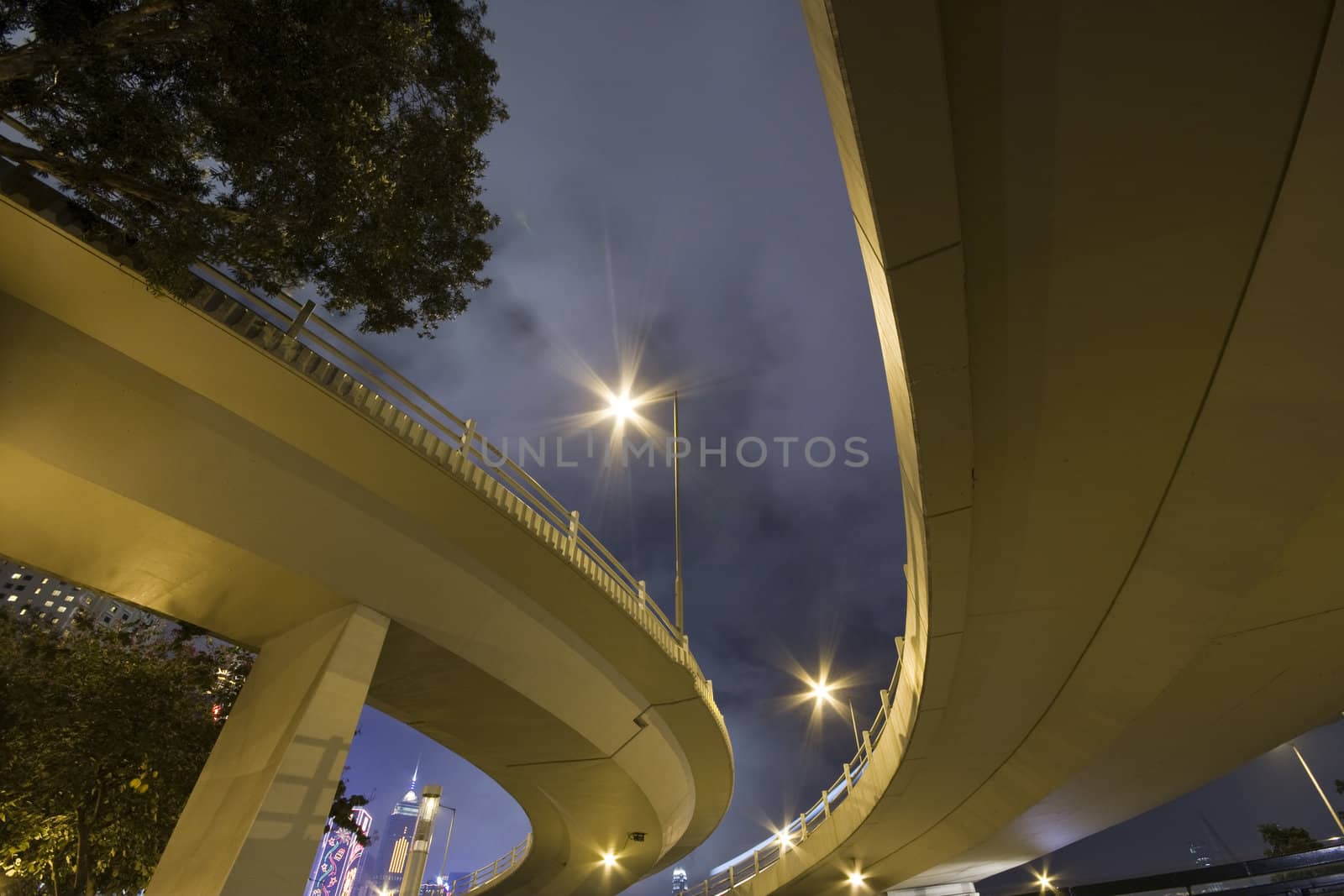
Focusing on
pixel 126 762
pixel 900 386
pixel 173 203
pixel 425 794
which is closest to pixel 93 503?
pixel 173 203

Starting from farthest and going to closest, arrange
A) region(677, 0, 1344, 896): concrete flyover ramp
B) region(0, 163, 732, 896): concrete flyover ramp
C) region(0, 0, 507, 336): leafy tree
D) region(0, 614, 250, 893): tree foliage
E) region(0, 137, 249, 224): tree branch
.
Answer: region(0, 614, 250, 893): tree foliage → region(0, 163, 732, 896): concrete flyover ramp → region(0, 0, 507, 336): leafy tree → region(0, 137, 249, 224): tree branch → region(677, 0, 1344, 896): concrete flyover ramp

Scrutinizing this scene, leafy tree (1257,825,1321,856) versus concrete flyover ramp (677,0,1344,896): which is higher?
leafy tree (1257,825,1321,856)

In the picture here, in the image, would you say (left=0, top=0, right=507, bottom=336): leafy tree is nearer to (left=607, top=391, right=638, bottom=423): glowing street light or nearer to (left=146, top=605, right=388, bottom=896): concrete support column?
(left=146, top=605, right=388, bottom=896): concrete support column

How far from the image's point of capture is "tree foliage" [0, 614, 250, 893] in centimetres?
1183

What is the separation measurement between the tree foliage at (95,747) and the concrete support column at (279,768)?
4.47 meters

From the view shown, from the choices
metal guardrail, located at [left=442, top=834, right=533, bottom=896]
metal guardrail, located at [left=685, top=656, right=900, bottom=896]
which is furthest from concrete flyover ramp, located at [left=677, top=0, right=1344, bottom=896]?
metal guardrail, located at [left=442, top=834, right=533, bottom=896]

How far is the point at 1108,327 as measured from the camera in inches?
217

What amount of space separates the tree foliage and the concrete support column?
447cm

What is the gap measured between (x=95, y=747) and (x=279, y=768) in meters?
7.78

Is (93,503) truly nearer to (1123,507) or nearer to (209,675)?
(209,675)

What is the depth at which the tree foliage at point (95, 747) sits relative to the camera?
11828mm

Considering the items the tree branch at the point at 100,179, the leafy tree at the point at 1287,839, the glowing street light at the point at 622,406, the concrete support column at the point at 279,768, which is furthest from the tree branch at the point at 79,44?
the leafy tree at the point at 1287,839

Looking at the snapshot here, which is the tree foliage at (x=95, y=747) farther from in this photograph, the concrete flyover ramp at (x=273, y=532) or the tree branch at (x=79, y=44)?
the tree branch at (x=79, y=44)

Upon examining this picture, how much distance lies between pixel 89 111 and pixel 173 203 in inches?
52.0
